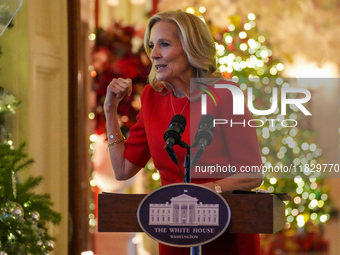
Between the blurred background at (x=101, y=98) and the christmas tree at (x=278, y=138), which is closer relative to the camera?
the blurred background at (x=101, y=98)

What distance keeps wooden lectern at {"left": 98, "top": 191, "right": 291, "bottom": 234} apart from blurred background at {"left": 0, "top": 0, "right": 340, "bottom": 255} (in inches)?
30.2

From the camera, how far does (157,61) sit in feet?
4.51

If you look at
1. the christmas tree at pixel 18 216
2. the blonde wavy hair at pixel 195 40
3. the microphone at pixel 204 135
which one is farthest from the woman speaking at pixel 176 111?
the christmas tree at pixel 18 216

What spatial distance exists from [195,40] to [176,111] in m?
0.23

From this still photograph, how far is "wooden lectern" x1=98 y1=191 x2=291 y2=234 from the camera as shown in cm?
100

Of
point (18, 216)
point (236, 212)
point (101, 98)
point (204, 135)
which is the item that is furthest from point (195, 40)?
point (101, 98)

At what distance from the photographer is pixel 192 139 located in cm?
133

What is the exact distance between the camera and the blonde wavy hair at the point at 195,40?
1375mm

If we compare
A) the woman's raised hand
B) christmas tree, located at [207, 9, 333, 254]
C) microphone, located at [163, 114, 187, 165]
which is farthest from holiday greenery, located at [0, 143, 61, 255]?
christmas tree, located at [207, 9, 333, 254]

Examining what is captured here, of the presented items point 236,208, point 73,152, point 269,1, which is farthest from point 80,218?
point 269,1

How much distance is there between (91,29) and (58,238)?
1500mm

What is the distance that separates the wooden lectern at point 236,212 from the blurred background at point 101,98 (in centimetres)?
77

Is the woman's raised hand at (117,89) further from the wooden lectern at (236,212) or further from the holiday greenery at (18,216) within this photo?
the holiday greenery at (18,216)

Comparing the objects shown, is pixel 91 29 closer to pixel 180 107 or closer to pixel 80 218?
pixel 80 218
